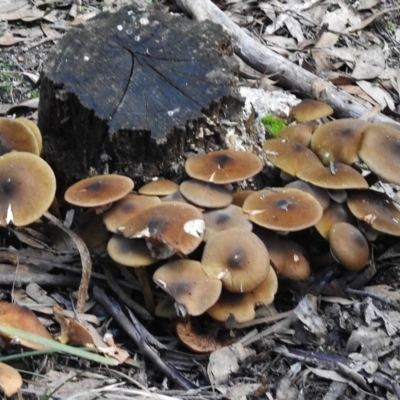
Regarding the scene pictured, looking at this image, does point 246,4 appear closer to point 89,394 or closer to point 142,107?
point 142,107

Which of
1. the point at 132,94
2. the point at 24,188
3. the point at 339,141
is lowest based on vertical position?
the point at 24,188

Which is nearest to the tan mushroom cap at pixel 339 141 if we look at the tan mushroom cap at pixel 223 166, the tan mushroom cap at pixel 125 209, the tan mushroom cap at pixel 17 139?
the tan mushroom cap at pixel 223 166

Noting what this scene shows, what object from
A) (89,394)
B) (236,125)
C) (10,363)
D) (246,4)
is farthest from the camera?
(246,4)

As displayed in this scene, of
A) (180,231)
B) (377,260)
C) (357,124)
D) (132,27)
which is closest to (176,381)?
(180,231)

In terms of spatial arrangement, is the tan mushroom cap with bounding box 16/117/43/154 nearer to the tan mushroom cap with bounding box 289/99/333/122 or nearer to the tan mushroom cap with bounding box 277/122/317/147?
the tan mushroom cap with bounding box 277/122/317/147

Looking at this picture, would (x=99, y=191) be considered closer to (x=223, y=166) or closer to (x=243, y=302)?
(x=223, y=166)

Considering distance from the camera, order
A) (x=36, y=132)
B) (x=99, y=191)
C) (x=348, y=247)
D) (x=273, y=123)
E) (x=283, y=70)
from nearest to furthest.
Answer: (x=99, y=191)
(x=348, y=247)
(x=36, y=132)
(x=273, y=123)
(x=283, y=70)

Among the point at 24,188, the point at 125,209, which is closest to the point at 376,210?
the point at 125,209
